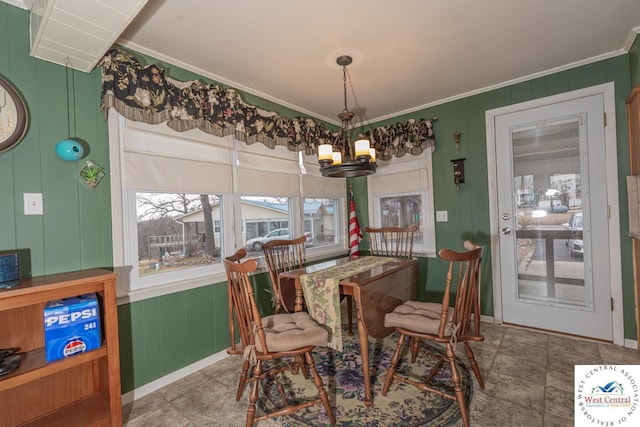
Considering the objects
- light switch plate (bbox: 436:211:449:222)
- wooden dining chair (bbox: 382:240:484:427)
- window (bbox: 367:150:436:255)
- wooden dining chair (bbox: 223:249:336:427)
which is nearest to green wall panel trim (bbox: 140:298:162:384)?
wooden dining chair (bbox: 223:249:336:427)

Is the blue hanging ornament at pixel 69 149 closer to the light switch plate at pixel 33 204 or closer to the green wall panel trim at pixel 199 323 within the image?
the light switch plate at pixel 33 204

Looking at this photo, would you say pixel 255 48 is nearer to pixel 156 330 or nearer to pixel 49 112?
pixel 49 112

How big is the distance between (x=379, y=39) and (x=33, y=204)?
2341 millimetres

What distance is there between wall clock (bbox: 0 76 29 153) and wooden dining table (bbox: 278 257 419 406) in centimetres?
170

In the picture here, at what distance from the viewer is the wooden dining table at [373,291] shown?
176cm

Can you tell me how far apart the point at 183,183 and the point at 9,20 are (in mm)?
1206

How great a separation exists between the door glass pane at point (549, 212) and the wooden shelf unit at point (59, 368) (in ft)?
10.9

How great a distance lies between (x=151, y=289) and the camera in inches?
78.6

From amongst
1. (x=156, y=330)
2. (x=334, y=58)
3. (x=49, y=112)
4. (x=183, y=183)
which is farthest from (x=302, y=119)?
(x=156, y=330)

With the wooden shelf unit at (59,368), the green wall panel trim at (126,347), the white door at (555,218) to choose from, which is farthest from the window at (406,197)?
the wooden shelf unit at (59,368)

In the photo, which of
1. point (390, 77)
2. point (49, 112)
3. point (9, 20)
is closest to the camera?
point (9, 20)

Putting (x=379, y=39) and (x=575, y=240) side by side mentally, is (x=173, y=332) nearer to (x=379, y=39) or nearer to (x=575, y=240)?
(x=379, y=39)

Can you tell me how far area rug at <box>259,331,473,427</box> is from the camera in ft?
5.33

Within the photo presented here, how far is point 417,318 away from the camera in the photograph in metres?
1.73
